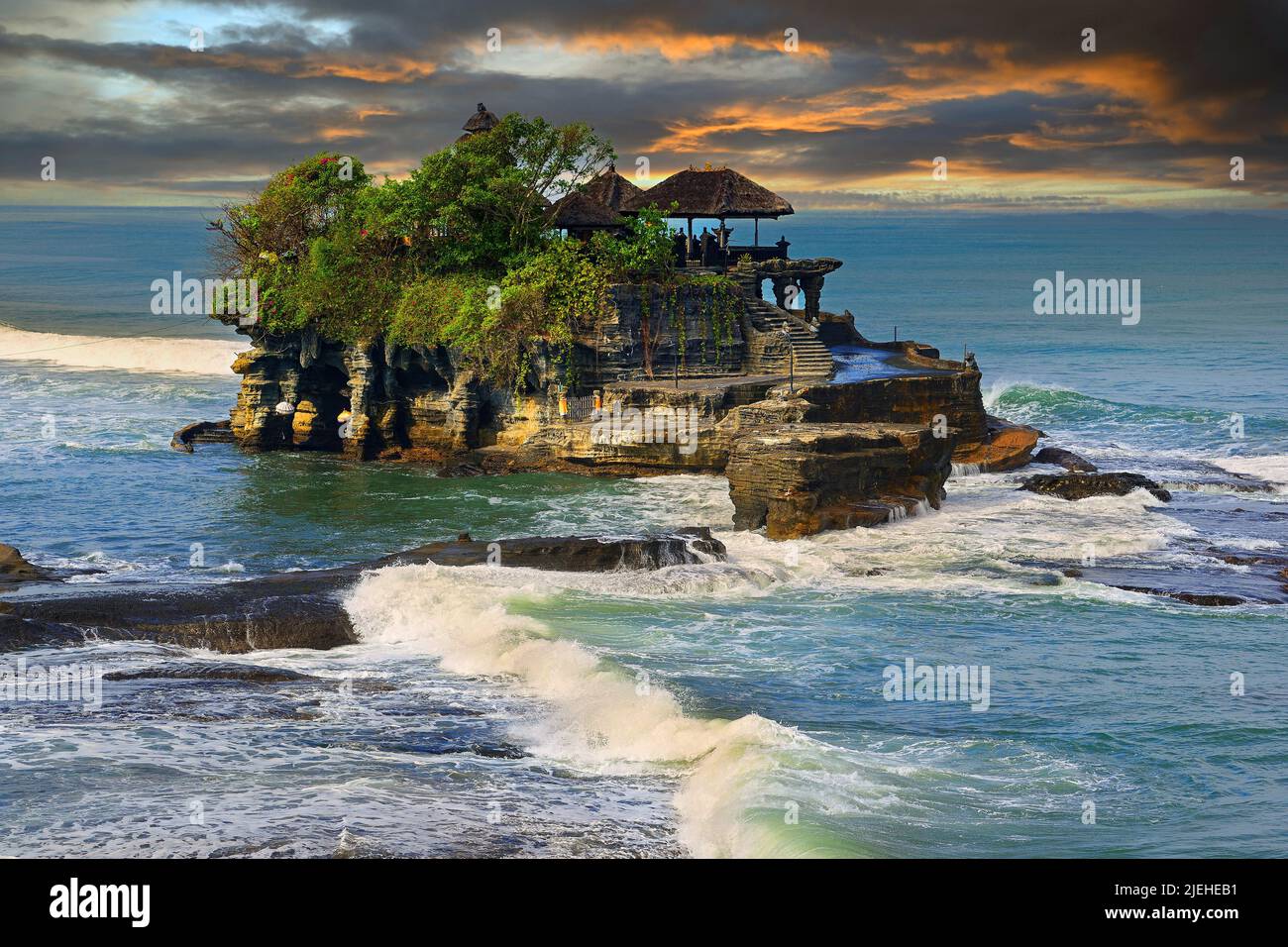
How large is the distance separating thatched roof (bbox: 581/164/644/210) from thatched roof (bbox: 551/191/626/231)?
223mm

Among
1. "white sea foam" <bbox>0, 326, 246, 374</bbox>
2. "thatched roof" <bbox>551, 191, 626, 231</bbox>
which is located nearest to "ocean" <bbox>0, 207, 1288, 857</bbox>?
"thatched roof" <bbox>551, 191, 626, 231</bbox>

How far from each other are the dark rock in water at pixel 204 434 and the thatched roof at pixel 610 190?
13.7 metres

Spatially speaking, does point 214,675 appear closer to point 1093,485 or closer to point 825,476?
point 825,476

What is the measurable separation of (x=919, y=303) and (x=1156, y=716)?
9226 centimetres

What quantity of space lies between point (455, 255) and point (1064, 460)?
18531mm

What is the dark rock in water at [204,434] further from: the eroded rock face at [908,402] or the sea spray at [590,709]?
the sea spray at [590,709]

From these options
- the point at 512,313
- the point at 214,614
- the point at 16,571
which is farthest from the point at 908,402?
the point at 16,571

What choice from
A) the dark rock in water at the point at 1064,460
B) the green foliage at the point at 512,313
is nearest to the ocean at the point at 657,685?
the dark rock in water at the point at 1064,460

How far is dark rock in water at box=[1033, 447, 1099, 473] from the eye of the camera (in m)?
40.0

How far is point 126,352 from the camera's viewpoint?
73.2 m

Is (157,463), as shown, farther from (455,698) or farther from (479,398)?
(455,698)

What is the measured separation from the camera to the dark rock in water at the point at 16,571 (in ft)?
87.8

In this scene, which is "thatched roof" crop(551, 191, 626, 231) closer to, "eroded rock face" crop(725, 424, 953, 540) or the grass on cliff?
the grass on cliff

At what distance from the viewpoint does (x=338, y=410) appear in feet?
147
